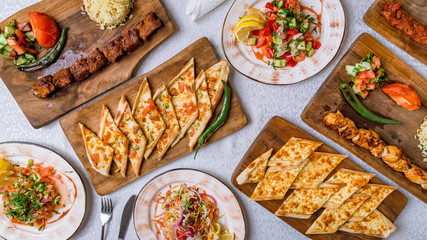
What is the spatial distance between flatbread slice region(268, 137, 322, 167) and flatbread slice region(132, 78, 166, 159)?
6.03 ft

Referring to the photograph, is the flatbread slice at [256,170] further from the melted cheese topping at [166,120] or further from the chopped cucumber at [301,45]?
the chopped cucumber at [301,45]

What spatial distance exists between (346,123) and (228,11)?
247cm

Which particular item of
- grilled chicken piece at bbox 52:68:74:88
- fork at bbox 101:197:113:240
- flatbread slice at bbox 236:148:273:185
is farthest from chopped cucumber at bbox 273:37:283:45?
fork at bbox 101:197:113:240

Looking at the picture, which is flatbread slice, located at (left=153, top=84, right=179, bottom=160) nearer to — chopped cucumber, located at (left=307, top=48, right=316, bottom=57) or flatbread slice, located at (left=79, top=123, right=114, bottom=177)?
flatbread slice, located at (left=79, top=123, right=114, bottom=177)

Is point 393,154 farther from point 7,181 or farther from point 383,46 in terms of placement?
point 7,181

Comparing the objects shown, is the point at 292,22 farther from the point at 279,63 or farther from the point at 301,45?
the point at 279,63

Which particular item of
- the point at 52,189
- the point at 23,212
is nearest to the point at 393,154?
the point at 52,189

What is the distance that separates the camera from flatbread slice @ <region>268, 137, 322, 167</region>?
4.71m

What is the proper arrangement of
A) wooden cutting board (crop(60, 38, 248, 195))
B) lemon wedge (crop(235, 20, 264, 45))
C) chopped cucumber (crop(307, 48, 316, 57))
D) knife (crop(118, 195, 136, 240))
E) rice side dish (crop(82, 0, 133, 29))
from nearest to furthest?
lemon wedge (crop(235, 20, 264, 45)) → rice side dish (crop(82, 0, 133, 29)) → chopped cucumber (crop(307, 48, 316, 57)) → wooden cutting board (crop(60, 38, 248, 195)) → knife (crop(118, 195, 136, 240))

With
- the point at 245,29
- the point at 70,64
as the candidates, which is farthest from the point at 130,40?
the point at 245,29

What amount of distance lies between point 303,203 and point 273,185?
57 centimetres

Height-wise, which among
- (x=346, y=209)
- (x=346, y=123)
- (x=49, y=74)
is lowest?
(x=346, y=209)

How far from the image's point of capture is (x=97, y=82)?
4852mm

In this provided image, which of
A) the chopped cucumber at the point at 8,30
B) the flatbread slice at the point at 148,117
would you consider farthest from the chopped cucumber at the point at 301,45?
the chopped cucumber at the point at 8,30
